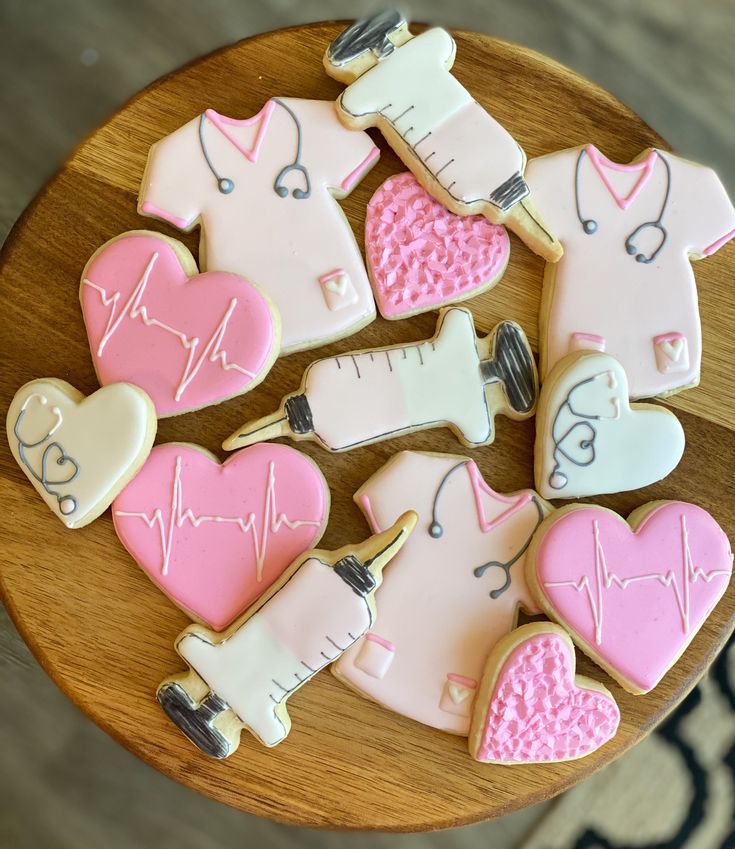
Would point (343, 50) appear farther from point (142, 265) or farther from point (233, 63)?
point (142, 265)

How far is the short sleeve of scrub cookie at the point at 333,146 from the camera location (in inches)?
35.0

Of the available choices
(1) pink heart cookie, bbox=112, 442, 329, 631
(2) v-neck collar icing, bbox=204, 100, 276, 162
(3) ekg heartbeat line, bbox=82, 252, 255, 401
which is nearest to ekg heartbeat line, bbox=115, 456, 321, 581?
(1) pink heart cookie, bbox=112, 442, 329, 631

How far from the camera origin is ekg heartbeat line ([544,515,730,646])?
87cm

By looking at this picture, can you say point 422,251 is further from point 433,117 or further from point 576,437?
point 576,437

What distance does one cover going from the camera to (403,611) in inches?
34.4

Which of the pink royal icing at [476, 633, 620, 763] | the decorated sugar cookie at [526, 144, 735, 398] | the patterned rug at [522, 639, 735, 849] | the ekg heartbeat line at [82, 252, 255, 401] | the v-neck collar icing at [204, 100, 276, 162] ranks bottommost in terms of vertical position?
the patterned rug at [522, 639, 735, 849]

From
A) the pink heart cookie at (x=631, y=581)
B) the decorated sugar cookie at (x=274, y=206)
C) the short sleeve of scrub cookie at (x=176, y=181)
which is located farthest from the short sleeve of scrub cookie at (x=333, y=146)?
the pink heart cookie at (x=631, y=581)

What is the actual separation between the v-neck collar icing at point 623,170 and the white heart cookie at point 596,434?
19 centimetres

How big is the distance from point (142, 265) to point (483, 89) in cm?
45

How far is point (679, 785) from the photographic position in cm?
140

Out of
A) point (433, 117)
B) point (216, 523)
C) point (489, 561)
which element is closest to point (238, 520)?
point (216, 523)

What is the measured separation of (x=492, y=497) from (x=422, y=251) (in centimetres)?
29

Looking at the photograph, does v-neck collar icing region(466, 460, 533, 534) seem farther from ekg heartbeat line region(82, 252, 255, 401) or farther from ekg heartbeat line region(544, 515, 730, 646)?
ekg heartbeat line region(82, 252, 255, 401)

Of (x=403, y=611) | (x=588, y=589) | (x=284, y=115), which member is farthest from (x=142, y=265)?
(x=588, y=589)
